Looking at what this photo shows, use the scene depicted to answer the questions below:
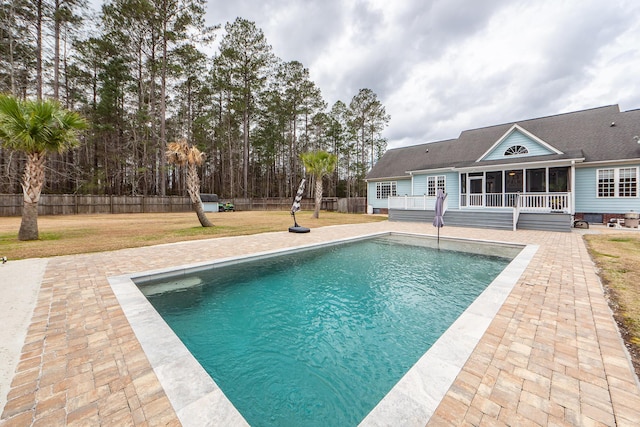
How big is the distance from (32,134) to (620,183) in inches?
1030

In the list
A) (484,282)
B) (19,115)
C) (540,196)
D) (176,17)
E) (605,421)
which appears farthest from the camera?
(176,17)

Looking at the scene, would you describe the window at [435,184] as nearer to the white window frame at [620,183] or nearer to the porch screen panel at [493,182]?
the porch screen panel at [493,182]

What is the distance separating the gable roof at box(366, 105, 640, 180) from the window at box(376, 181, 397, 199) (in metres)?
0.80

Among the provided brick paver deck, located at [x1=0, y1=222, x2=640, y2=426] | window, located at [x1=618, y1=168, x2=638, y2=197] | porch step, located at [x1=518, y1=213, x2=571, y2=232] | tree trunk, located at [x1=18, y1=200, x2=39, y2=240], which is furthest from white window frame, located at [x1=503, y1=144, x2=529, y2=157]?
tree trunk, located at [x1=18, y1=200, x2=39, y2=240]

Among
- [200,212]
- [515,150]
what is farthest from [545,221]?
[200,212]

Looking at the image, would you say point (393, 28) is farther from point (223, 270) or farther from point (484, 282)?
point (223, 270)

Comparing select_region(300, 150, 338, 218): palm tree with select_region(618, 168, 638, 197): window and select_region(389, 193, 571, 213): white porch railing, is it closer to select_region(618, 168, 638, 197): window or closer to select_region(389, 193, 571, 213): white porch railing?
select_region(389, 193, 571, 213): white porch railing

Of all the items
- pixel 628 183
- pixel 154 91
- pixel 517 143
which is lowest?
A: pixel 628 183

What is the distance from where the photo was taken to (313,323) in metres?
3.75

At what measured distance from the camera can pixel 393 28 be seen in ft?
48.8

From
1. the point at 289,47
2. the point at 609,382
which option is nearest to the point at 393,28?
the point at 289,47

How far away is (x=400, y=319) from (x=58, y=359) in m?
3.96

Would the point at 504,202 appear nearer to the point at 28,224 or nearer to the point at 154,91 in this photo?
the point at 28,224

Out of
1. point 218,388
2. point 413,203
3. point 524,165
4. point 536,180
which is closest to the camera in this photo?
point 218,388
